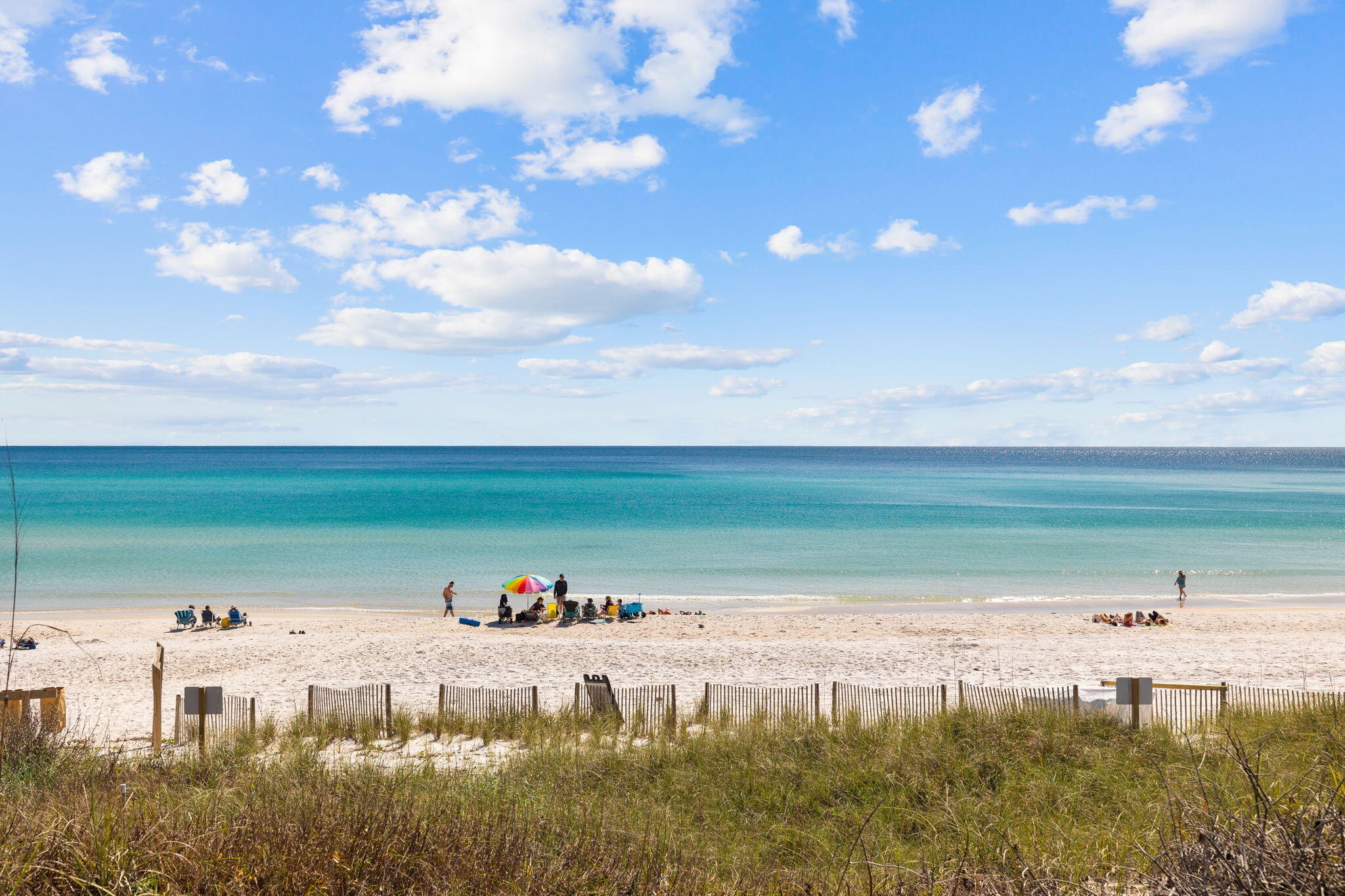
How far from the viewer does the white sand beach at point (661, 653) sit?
18703 millimetres

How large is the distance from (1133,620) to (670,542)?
97.1ft

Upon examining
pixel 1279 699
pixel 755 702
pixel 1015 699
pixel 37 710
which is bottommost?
pixel 755 702

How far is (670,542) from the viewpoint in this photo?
5288 centimetres

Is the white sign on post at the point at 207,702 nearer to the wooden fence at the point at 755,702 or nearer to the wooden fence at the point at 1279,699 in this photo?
the wooden fence at the point at 755,702

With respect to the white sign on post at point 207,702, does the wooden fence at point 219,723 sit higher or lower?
lower

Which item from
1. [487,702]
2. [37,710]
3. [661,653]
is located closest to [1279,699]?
[487,702]

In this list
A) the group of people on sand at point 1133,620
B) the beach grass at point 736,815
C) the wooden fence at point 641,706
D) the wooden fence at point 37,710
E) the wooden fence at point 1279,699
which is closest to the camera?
the beach grass at point 736,815

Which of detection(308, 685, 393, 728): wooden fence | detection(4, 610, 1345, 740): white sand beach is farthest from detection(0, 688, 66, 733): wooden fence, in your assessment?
detection(308, 685, 393, 728): wooden fence

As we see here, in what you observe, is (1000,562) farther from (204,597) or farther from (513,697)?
(204,597)

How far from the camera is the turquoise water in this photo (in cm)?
3700

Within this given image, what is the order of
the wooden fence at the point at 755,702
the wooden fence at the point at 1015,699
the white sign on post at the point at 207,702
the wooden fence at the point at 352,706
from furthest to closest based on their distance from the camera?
the wooden fence at the point at 352,706, the wooden fence at the point at 755,702, the white sign on post at the point at 207,702, the wooden fence at the point at 1015,699

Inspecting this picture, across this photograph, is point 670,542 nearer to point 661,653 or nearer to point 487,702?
point 661,653

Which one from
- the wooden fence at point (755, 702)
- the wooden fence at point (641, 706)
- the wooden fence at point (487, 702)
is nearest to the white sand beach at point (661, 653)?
the wooden fence at point (487, 702)

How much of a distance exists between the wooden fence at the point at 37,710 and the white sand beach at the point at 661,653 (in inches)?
47.2
